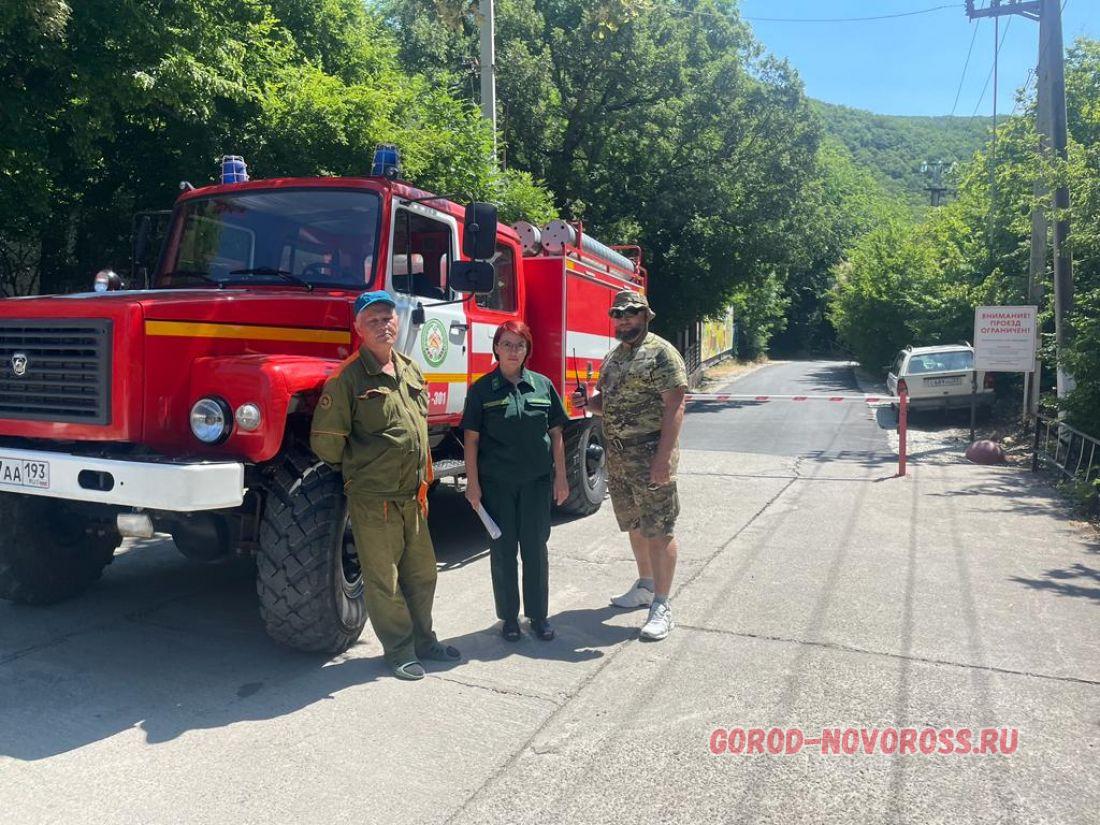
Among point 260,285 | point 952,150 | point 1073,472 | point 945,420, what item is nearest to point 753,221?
point 945,420

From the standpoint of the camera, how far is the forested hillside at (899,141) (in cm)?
9681

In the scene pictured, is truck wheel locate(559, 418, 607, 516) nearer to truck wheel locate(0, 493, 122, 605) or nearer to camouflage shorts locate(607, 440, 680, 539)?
camouflage shorts locate(607, 440, 680, 539)

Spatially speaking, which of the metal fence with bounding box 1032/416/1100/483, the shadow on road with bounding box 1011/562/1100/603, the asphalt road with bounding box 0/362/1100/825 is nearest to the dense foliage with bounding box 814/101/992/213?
the metal fence with bounding box 1032/416/1100/483

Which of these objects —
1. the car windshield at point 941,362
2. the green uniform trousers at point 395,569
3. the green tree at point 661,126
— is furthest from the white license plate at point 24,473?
the green tree at point 661,126

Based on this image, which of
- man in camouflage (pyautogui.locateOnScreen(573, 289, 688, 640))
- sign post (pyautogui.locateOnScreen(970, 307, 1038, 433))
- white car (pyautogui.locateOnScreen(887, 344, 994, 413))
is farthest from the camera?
white car (pyautogui.locateOnScreen(887, 344, 994, 413))

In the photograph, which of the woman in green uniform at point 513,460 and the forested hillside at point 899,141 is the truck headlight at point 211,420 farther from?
the forested hillside at point 899,141

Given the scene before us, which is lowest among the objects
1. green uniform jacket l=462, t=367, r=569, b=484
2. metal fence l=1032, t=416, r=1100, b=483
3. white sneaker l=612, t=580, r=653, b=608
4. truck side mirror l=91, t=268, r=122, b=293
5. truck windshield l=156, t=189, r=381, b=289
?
white sneaker l=612, t=580, r=653, b=608

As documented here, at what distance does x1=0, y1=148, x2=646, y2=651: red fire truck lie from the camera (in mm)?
4043

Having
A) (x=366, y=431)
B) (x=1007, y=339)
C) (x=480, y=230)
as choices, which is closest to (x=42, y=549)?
(x=366, y=431)

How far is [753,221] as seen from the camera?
23.9 meters

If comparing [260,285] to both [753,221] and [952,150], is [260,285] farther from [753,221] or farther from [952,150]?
[952,150]

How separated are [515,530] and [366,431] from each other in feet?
3.66

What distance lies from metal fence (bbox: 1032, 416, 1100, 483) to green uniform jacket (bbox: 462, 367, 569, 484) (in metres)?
6.38

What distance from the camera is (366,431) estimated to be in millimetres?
4160
